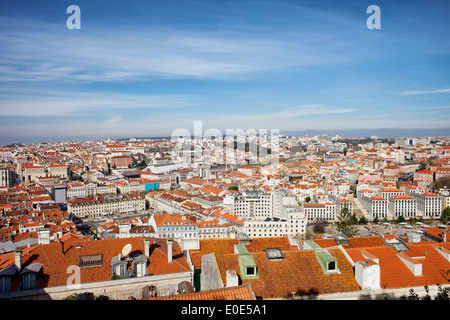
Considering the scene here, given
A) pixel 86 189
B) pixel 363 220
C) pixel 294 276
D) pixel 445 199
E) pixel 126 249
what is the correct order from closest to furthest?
1. pixel 294 276
2. pixel 126 249
3. pixel 363 220
4. pixel 445 199
5. pixel 86 189

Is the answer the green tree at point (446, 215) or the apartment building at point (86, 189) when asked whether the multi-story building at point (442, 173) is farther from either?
the apartment building at point (86, 189)

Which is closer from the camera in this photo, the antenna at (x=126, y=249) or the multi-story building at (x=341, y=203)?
the antenna at (x=126, y=249)

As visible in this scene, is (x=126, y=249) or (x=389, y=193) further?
(x=389, y=193)

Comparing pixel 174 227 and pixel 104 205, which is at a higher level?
pixel 174 227

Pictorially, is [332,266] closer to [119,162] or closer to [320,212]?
[320,212]

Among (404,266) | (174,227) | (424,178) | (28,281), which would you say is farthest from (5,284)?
(424,178)

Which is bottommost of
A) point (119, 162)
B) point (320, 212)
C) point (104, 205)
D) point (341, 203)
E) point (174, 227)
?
point (320, 212)

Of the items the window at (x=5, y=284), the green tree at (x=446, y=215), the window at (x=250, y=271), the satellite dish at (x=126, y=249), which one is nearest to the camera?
the window at (x=250, y=271)

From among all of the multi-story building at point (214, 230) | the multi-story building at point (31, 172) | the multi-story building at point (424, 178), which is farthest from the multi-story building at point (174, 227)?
the multi-story building at point (31, 172)

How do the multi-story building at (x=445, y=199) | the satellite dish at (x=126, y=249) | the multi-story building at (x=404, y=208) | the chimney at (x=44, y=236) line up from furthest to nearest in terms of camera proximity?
the multi-story building at (x=445, y=199) < the multi-story building at (x=404, y=208) < the chimney at (x=44, y=236) < the satellite dish at (x=126, y=249)
